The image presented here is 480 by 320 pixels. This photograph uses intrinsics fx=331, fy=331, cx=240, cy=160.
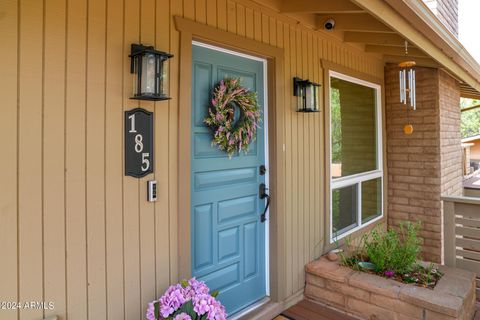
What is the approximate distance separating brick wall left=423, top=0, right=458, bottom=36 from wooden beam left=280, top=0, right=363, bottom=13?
316cm

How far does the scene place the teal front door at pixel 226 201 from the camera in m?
2.19

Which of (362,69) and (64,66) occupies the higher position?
(362,69)

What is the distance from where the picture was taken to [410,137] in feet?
13.7

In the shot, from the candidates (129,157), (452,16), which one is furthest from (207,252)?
(452,16)

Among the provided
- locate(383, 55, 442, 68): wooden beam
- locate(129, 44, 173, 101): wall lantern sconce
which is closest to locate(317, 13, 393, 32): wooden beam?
locate(383, 55, 442, 68): wooden beam

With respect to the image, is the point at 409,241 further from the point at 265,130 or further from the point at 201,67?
the point at 201,67

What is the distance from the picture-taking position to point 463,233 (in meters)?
3.18

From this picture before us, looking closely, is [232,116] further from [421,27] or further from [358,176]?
[358,176]

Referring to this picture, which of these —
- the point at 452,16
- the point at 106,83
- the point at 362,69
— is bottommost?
the point at 106,83

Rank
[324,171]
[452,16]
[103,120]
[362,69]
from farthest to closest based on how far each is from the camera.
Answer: [452,16] < [362,69] < [324,171] < [103,120]

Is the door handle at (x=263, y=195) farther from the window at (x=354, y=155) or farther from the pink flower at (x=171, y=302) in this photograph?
the pink flower at (x=171, y=302)

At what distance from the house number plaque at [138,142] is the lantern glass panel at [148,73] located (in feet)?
0.43

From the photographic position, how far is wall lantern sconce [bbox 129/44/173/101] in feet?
5.54

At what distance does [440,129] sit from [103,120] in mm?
3889
